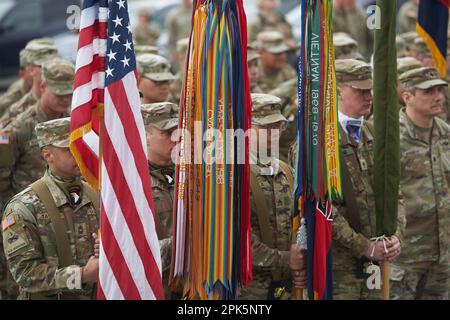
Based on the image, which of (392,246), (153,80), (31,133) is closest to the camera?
(392,246)

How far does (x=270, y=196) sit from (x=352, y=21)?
851 centimetres

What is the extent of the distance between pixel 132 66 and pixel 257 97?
154 centimetres

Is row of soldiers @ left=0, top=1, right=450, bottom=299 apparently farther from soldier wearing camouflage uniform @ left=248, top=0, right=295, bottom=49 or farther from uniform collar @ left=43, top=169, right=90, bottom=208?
soldier wearing camouflage uniform @ left=248, top=0, right=295, bottom=49

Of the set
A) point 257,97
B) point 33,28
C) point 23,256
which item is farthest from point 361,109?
point 33,28

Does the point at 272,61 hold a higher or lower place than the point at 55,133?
higher

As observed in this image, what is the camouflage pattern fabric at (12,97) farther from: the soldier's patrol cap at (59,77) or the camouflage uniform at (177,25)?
the camouflage uniform at (177,25)

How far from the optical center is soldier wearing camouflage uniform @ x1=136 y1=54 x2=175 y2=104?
10230 mm

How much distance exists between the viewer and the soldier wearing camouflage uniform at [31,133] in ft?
32.2

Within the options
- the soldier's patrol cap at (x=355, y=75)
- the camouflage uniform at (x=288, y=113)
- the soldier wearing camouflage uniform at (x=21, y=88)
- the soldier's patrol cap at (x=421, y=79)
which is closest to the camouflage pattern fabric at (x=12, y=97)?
the soldier wearing camouflage uniform at (x=21, y=88)

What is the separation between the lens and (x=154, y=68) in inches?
409

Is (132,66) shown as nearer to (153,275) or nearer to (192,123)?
(192,123)

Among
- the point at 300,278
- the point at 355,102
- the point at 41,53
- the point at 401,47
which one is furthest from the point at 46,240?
the point at 401,47

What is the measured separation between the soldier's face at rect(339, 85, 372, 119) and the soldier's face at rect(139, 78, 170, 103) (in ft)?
7.09

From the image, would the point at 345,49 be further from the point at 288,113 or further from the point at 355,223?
the point at 355,223
